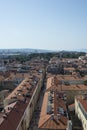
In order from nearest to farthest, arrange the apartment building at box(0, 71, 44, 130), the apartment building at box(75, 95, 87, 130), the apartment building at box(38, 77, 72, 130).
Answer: the apartment building at box(38, 77, 72, 130) < the apartment building at box(0, 71, 44, 130) < the apartment building at box(75, 95, 87, 130)

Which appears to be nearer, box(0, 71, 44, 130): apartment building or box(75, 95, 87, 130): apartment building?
box(0, 71, 44, 130): apartment building

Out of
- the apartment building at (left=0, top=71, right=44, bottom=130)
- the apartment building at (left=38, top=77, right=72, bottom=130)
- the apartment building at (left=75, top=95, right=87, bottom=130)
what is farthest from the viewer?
the apartment building at (left=75, top=95, right=87, bottom=130)

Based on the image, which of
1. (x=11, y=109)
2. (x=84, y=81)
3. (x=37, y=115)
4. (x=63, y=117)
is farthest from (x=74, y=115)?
(x=84, y=81)

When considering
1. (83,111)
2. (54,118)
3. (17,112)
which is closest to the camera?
(54,118)

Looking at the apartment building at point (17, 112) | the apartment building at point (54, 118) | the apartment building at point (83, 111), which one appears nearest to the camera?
the apartment building at point (54, 118)

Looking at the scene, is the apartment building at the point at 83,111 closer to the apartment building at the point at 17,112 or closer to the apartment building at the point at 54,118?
the apartment building at the point at 54,118

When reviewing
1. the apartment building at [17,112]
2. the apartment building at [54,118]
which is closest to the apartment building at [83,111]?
the apartment building at [54,118]

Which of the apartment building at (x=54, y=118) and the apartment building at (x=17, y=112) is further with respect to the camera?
the apartment building at (x=17, y=112)

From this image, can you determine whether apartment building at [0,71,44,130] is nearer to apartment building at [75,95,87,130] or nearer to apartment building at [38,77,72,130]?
apartment building at [38,77,72,130]

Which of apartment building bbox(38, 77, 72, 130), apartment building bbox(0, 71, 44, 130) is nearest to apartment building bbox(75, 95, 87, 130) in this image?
apartment building bbox(38, 77, 72, 130)

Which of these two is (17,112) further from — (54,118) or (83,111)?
(83,111)

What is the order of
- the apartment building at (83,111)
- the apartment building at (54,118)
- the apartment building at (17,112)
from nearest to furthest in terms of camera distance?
the apartment building at (54,118)
the apartment building at (17,112)
the apartment building at (83,111)

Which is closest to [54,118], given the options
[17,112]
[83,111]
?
[83,111]
